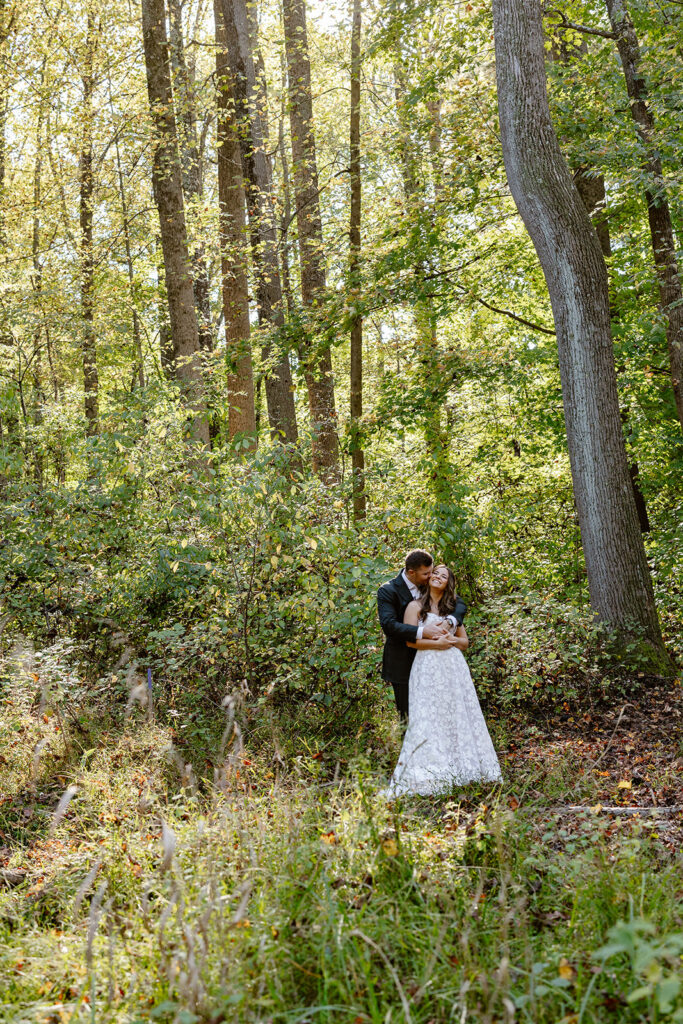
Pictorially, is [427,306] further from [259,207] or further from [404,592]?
[404,592]

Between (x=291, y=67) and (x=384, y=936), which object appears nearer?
(x=384, y=936)

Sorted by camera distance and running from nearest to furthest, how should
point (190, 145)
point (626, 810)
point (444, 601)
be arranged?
1. point (626, 810)
2. point (444, 601)
3. point (190, 145)

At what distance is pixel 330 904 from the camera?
324cm

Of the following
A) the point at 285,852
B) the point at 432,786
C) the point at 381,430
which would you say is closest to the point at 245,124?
the point at 381,430

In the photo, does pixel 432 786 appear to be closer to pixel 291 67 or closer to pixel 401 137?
pixel 401 137

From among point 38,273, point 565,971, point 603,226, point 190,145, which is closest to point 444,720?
point 565,971

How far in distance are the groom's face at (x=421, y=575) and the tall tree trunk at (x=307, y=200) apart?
7194mm

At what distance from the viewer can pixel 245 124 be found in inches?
Answer: 510

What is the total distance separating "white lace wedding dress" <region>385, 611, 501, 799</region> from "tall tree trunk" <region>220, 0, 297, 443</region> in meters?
7.29

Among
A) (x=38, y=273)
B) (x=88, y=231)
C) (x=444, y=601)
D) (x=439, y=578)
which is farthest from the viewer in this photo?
(x=88, y=231)

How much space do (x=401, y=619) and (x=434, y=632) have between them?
0.44 metres

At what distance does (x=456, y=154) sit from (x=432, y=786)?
365 inches

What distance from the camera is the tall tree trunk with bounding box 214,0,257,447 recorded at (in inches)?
496

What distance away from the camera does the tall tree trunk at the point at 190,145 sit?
12949 millimetres
